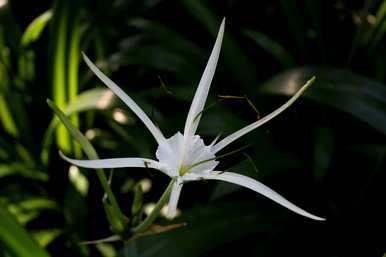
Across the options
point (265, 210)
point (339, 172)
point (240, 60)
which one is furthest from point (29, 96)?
point (339, 172)

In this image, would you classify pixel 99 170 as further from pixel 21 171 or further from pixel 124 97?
pixel 21 171

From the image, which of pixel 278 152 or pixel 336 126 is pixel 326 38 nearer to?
pixel 336 126

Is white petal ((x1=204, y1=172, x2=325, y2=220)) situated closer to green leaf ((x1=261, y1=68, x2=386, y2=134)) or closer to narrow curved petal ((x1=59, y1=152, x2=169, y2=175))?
narrow curved petal ((x1=59, y1=152, x2=169, y2=175))

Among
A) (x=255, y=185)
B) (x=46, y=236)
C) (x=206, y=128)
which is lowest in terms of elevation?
(x=46, y=236)

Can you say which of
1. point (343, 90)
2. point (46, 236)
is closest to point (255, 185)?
point (343, 90)

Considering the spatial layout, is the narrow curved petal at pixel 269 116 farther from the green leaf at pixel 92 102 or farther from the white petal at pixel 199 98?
the green leaf at pixel 92 102

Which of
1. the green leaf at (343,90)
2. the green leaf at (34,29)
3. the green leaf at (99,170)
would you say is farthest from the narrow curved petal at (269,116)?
the green leaf at (34,29)

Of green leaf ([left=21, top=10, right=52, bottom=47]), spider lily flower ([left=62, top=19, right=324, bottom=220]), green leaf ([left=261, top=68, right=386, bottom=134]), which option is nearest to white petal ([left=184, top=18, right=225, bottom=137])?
spider lily flower ([left=62, top=19, right=324, bottom=220])
